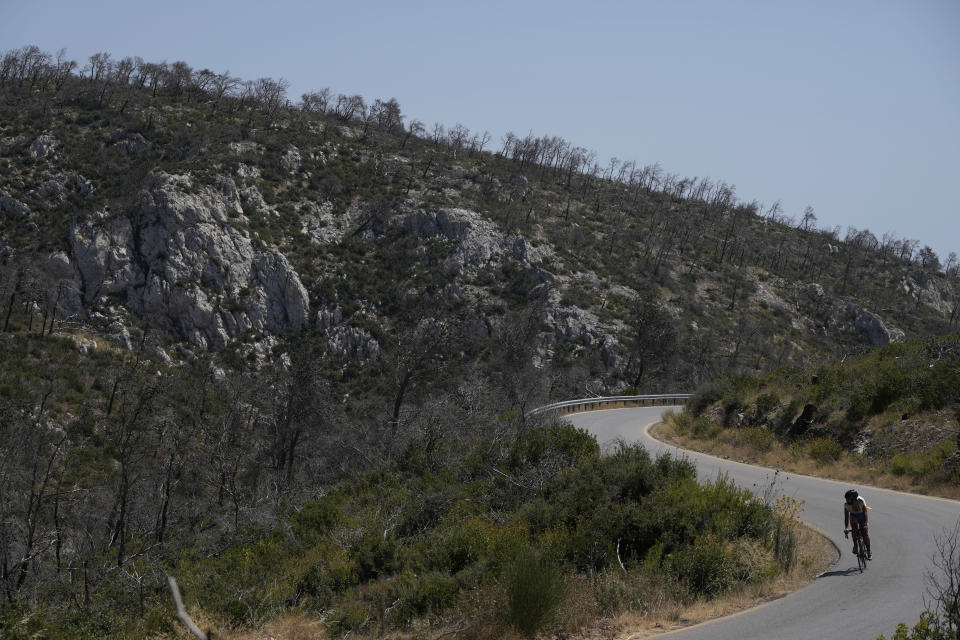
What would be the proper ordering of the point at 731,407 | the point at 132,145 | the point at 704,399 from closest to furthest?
the point at 731,407 → the point at 704,399 → the point at 132,145

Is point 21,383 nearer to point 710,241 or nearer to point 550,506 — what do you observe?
point 550,506

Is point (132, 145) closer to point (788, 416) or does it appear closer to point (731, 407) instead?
point (731, 407)

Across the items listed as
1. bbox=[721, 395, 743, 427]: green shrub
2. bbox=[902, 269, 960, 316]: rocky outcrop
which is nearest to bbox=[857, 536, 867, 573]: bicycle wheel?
bbox=[721, 395, 743, 427]: green shrub

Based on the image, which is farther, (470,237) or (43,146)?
(470,237)

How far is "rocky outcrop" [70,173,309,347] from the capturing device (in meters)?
55.5

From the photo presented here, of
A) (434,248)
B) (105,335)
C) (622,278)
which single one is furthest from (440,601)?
(622,278)

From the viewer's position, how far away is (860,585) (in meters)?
7.53

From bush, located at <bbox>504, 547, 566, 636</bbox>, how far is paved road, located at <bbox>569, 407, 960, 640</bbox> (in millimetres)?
1361

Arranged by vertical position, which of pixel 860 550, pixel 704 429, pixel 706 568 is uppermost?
pixel 860 550

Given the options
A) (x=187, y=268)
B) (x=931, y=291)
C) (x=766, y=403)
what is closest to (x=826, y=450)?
(x=766, y=403)

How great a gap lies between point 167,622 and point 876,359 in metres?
21.3

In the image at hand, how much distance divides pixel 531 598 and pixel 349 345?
2112 inches

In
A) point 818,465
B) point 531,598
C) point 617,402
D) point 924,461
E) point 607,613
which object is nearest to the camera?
point 531,598

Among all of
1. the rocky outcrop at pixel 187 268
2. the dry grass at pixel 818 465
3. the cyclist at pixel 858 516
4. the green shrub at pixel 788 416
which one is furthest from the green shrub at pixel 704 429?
the rocky outcrop at pixel 187 268
